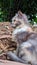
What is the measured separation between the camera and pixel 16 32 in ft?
24.5

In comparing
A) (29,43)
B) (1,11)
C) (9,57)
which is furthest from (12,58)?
(1,11)

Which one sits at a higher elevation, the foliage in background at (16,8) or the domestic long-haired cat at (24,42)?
the foliage in background at (16,8)

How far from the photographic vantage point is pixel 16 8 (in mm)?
13273

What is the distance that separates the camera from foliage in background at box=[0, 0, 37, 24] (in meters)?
12.9

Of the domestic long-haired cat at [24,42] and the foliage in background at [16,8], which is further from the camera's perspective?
the foliage in background at [16,8]

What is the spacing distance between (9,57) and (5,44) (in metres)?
1.37

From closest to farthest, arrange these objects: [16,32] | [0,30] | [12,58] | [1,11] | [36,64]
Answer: [36,64], [12,58], [16,32], [0,30], [1,11]

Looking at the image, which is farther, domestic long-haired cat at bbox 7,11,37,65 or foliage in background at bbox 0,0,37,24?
foliage in background at bbox 0,0,37,24

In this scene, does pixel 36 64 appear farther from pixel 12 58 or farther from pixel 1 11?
pixel 1 11

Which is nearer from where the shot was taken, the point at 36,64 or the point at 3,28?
the point at 36,64

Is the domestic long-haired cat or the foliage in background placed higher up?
the foliage in background

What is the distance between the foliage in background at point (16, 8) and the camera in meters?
12.9

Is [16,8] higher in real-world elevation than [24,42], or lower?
higher

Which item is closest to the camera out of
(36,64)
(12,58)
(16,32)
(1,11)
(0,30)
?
(36,64)
